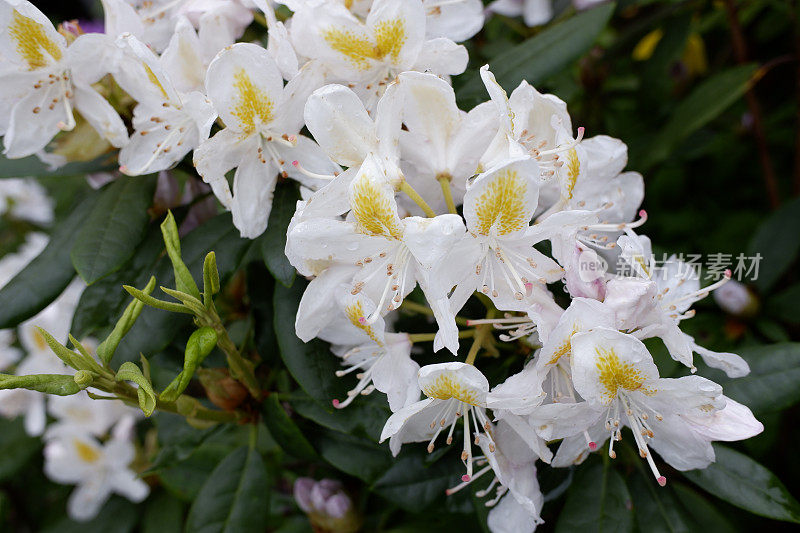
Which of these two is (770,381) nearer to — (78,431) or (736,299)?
(736,299)

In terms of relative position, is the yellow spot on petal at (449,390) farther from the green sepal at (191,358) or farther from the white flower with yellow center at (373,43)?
the white flower with yellow center at (373,43)

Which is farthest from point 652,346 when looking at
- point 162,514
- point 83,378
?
point 162,514

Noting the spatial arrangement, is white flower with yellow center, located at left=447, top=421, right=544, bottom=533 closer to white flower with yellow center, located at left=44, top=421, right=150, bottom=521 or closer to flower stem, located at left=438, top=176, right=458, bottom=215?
flower stem, located at left=438, top=176, right=458, bottom=215

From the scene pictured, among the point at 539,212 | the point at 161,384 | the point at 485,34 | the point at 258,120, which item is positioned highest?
the point at 258,120

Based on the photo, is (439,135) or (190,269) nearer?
(439,135)

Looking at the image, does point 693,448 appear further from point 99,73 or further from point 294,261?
point 99,73

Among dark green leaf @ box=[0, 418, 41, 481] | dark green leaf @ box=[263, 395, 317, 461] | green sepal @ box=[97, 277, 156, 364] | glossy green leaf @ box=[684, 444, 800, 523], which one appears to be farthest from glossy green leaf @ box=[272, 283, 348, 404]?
dark green leaf @ box=[0, 418, 41, 481]

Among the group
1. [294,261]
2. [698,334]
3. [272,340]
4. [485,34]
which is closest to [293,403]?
[272,340]
